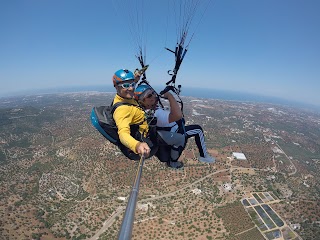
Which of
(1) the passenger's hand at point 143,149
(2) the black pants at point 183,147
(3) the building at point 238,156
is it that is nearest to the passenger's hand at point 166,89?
(2) the black pants at point 183,147

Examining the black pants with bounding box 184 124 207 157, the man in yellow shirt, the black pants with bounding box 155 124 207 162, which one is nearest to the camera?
the man in yellow shirt

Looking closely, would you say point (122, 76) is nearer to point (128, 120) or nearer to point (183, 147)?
point (128, 120)

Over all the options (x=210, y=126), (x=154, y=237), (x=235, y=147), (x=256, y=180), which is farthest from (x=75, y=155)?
(x=210, y=126)

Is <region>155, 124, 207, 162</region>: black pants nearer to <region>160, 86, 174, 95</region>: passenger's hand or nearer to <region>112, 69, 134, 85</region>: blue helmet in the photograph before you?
<region>160, 86, 174, 95</region>: passenger's hand

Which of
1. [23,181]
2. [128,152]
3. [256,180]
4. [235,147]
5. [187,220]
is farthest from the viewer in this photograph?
[235,147]

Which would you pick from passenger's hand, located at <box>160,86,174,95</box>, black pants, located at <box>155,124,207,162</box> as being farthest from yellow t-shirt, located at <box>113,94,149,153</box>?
black pants, located at <box>155,124,207,162</box>

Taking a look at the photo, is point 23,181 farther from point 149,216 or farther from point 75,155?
point 149,216

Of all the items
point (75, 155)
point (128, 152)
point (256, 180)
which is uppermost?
point (128, 152)

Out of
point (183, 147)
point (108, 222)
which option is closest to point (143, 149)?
point (183, 147)

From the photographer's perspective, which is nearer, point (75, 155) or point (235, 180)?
point (235, 180)
